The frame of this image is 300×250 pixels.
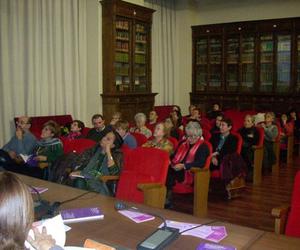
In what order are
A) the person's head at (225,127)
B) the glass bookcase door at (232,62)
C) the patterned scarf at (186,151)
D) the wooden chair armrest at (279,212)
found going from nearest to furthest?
the wooden chair armrest at (279,212) → the patterned scarf at (186,151) → the person's head at (225,127) → the glass bookcase door at (232,62)

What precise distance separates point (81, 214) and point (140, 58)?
23.6 ft

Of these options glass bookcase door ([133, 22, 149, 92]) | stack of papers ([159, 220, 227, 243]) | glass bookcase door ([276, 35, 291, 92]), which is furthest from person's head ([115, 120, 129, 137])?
glass bookcase door ([276, 35, 291, 92])

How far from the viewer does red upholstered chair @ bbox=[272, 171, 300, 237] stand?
102 inches

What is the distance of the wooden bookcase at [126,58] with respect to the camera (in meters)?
8.25

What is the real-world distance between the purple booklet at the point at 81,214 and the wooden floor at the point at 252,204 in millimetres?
2454

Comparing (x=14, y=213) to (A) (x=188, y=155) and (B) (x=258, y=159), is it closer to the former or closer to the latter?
(A) (x=188, y=155)

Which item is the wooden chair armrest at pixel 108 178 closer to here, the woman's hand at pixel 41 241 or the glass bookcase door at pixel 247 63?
the woman's hand at pixel 41 241

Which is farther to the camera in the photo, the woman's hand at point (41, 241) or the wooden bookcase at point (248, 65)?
the wooden bookcase at point (248, 65)

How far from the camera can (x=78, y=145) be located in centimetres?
475

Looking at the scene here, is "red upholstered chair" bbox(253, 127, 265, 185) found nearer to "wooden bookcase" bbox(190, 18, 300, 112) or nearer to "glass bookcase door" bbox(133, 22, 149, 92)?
"glass bookcase door" bbox(133, 22, 149, 92)

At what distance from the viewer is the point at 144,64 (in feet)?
30.9

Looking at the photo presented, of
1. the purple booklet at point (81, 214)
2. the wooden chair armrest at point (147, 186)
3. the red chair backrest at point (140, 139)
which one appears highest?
the red chair backrest at point (140, 139)

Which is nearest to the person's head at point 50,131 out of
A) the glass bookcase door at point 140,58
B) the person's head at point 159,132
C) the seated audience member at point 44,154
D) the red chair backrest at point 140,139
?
the seated audience member at point 44,154

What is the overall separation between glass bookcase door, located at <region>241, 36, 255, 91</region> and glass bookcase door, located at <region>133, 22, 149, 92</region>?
271cm
